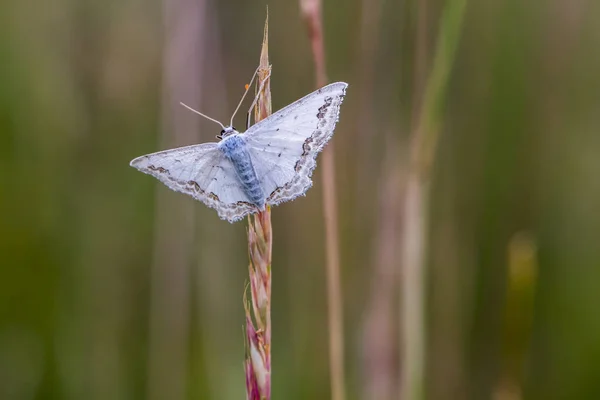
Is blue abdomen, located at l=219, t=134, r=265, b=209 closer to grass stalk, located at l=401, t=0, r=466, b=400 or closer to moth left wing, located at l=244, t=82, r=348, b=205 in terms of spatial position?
moth left wing, located at l=244, t=82, r=348, b=205

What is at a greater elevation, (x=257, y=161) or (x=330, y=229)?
(x=257, y=161)

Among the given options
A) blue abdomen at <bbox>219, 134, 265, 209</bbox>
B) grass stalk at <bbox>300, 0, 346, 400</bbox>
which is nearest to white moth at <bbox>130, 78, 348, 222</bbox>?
blue abdomen at <bbox>219, 134, 265, 209</bbox>

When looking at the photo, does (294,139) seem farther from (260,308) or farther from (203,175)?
(260,308)

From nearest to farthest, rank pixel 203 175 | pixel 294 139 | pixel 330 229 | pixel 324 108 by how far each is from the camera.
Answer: pixel 330 229 → pixel 324 108 → pixel 294 139 → pixel 203 175

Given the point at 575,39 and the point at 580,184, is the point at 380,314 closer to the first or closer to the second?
the point at 580,184

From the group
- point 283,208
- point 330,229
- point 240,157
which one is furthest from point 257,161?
point 283,208

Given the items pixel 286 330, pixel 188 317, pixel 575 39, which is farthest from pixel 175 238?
pixel 575 39

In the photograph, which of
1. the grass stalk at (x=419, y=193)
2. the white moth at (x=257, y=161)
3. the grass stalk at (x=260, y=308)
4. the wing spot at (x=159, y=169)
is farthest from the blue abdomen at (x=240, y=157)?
the grass stalk at (x=419, y=193)
